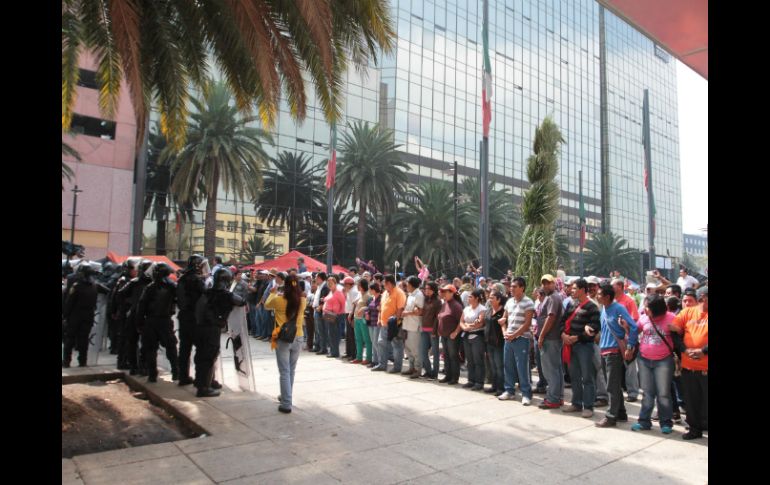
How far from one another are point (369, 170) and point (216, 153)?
41.1 ft

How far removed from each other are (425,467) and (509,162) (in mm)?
57074

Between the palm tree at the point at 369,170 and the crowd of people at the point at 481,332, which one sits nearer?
the crowd of people at the point at 481,332

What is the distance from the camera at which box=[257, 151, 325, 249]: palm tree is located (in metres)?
39.5

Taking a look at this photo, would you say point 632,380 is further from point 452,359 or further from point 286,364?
point 286,364

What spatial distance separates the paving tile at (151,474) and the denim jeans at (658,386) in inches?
210

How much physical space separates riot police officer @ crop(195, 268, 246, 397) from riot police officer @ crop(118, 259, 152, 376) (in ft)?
5.45

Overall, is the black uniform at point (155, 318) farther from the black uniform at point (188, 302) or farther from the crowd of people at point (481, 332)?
the black uniform at point (188, 302)

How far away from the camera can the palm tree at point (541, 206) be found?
38.4ft

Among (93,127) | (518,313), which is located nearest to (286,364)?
(518,313)

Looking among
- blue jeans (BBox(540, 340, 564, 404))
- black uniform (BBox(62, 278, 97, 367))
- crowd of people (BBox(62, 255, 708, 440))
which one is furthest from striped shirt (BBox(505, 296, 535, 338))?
black uniform (BBox(62, 278, 97, 367))

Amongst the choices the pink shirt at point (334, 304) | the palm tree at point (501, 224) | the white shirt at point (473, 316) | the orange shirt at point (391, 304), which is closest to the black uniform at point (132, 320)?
the pink shirt at point (334, 304)

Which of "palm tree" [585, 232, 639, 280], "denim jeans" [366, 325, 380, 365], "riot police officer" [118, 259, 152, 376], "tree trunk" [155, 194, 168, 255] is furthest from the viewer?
"palm tree" [585, 232, 639, 280]

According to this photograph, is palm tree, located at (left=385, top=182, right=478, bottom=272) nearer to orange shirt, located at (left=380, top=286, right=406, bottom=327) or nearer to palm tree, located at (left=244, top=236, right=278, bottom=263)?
palm tree, located at (left=244, top=236, right=278, bottom=263)
